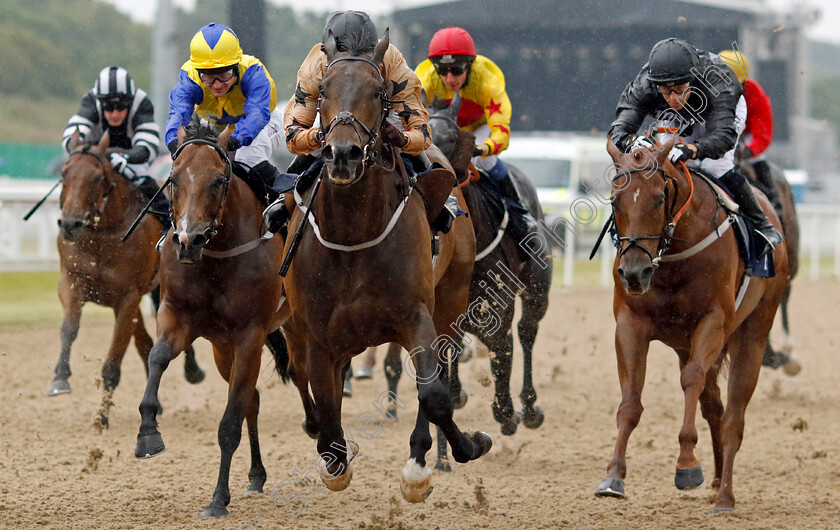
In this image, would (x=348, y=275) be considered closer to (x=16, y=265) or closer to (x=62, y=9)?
(x=16, y=265)

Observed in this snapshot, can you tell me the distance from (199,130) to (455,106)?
1786mm

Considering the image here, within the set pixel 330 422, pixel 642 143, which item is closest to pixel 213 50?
pixel 330 422

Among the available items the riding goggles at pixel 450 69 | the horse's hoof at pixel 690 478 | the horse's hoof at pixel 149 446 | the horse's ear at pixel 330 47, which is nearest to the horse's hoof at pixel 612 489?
the horse's hoof at pixel 690 478

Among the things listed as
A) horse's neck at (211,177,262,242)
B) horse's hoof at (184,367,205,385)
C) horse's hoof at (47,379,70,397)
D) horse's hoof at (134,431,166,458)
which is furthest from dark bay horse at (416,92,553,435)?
horse's hoof at (47,379,70,397)

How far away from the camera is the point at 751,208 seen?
5.57 metres

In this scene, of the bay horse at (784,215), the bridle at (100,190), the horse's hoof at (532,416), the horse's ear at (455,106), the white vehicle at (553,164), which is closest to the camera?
the horse's ear at (455,106)

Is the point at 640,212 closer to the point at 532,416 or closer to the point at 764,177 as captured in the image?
the point at 532,416

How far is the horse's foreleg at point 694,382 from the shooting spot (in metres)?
4.60

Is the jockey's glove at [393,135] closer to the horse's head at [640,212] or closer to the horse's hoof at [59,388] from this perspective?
the horse's head at [640,212]

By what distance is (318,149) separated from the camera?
4.43 m

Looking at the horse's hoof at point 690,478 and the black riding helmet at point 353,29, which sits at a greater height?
the black riding helmet at point 353,29

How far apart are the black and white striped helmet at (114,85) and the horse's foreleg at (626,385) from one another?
3.97 meters

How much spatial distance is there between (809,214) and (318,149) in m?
15.4

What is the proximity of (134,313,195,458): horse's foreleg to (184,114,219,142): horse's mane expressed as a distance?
0.83 metres
